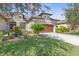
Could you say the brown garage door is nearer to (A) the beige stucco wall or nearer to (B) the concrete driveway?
(B) the concrete driveway

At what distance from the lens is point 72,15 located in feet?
6.70

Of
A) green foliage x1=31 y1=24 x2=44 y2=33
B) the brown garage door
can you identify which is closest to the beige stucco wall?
green foliage x1=31 y1=24 x2=44 y2=33

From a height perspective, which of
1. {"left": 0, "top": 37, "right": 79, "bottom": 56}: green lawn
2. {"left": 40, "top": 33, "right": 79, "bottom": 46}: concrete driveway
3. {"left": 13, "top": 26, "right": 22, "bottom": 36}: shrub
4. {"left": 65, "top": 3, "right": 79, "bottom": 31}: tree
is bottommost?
{"left": 0, "top": 37, "right": 79, "bottom": 56}: green lawn

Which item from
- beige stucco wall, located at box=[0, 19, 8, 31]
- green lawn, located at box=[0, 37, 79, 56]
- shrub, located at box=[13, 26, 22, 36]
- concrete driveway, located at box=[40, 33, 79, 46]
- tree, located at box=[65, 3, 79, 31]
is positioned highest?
tree, located at box=[65, 3, 79, 31]

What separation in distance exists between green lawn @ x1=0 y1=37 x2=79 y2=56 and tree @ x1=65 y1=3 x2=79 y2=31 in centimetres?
20

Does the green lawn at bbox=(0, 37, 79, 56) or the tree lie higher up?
the tree

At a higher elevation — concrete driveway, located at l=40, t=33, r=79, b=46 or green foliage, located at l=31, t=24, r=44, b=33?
green foliage, located at l=31, t=24, r=44, b=33

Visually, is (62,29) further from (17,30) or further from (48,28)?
(17,30)

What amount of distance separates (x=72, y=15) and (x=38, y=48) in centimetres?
44

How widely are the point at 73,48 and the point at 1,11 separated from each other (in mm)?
761

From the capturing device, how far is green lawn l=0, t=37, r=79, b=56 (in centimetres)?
201

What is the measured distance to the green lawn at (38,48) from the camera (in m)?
2.01

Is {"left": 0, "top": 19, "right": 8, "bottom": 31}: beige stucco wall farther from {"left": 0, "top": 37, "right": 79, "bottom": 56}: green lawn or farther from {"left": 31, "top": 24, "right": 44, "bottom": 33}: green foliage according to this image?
{"left": 31, "top": 24, "right": 44, "bottom": 33}: green foliage

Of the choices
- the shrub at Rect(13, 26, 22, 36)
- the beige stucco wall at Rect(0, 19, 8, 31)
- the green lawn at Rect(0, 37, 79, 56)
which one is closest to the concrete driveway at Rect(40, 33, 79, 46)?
the green lawn at Rect(0, 37, 79, 56)
